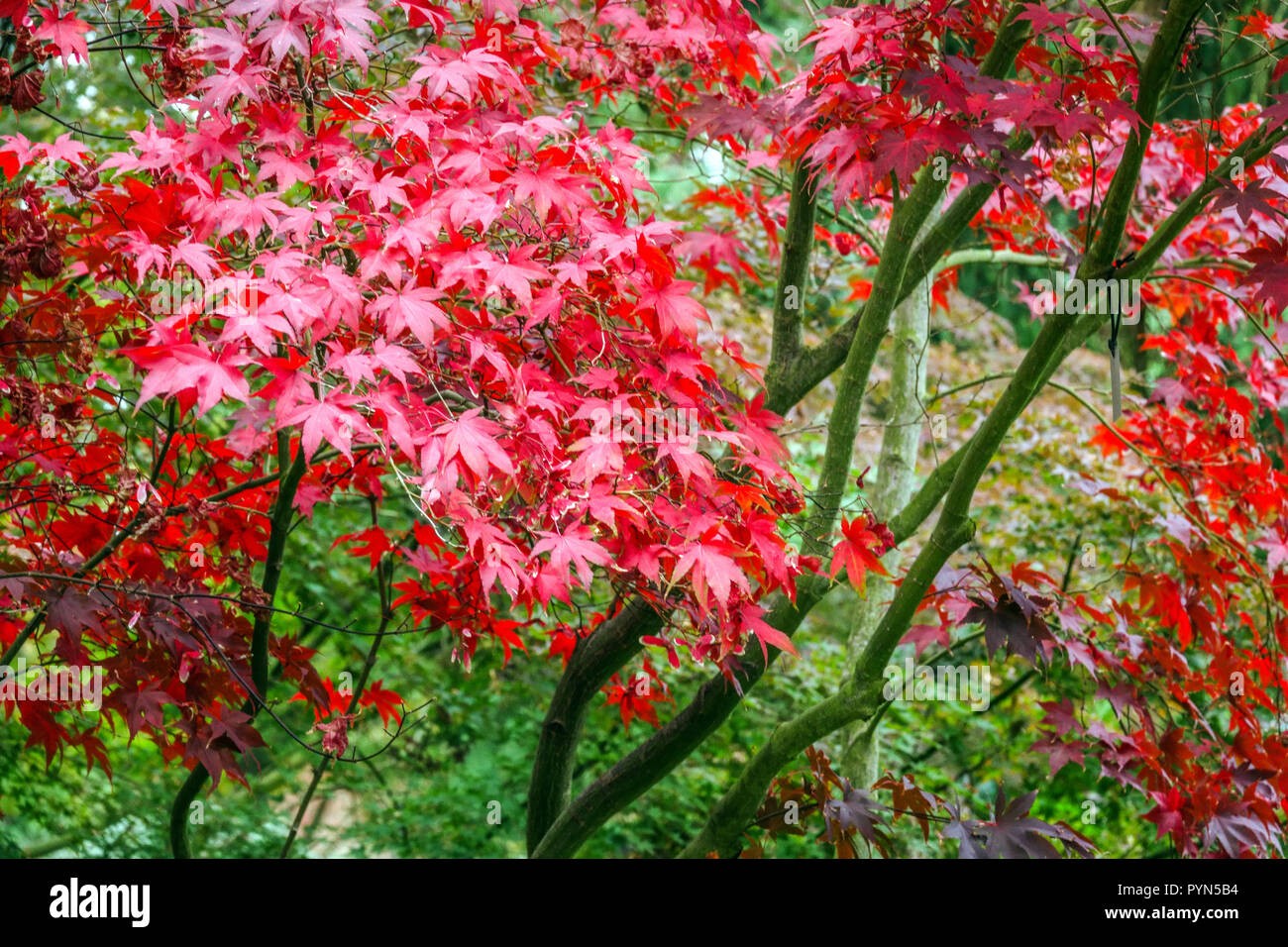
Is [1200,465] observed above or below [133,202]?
Answer: below

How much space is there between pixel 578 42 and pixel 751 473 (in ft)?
4.39

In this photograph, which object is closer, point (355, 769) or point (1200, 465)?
point (1200, 465)

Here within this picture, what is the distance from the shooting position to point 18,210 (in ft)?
7.06

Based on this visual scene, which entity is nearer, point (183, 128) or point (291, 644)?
point (183, 128)

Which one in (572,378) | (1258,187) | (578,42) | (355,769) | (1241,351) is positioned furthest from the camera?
(1241,351)

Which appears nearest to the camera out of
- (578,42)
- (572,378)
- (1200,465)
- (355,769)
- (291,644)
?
(572,378)

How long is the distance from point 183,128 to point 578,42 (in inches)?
46.2

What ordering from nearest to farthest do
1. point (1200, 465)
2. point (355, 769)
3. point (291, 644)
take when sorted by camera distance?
point (291, 644) < point (1200, 465) < point (355, 769)

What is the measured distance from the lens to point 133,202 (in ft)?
6.61

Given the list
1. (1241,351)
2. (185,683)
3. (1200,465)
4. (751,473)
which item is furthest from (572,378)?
(1241,351)

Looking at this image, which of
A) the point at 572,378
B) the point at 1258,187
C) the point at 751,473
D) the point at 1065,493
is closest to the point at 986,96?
the point at 1258,187

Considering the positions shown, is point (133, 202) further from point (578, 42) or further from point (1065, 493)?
point (1065, 493)
